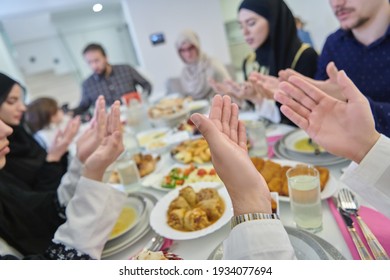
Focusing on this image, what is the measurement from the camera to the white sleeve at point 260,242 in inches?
12.5

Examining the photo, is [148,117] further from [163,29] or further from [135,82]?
[135,82]

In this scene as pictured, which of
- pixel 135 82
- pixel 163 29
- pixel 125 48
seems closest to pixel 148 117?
pixel 163 29

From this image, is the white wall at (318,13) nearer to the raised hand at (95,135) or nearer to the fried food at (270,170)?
the fried food at (270,170)

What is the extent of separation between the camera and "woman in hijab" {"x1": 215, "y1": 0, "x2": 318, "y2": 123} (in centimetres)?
98

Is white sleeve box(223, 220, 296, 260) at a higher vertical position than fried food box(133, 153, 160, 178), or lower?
higher

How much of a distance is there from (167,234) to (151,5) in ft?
4.19

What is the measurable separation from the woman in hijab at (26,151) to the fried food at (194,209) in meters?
0.63

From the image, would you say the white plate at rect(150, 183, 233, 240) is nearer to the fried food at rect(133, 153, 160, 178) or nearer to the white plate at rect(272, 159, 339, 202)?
the white plate at rect(272, 159, 339, 202)

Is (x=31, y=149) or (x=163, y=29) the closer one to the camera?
(x=31, y=149)

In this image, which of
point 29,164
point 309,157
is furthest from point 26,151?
point 309,157

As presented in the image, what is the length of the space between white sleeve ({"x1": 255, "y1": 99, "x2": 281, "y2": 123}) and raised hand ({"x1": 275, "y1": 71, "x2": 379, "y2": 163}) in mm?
456

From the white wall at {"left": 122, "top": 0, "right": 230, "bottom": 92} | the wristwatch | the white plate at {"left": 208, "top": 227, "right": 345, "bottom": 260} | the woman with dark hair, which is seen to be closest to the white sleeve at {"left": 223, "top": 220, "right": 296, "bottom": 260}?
the wristwatch

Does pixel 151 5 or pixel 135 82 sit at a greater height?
pixel 151 5

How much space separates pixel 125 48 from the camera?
73.6 inches
